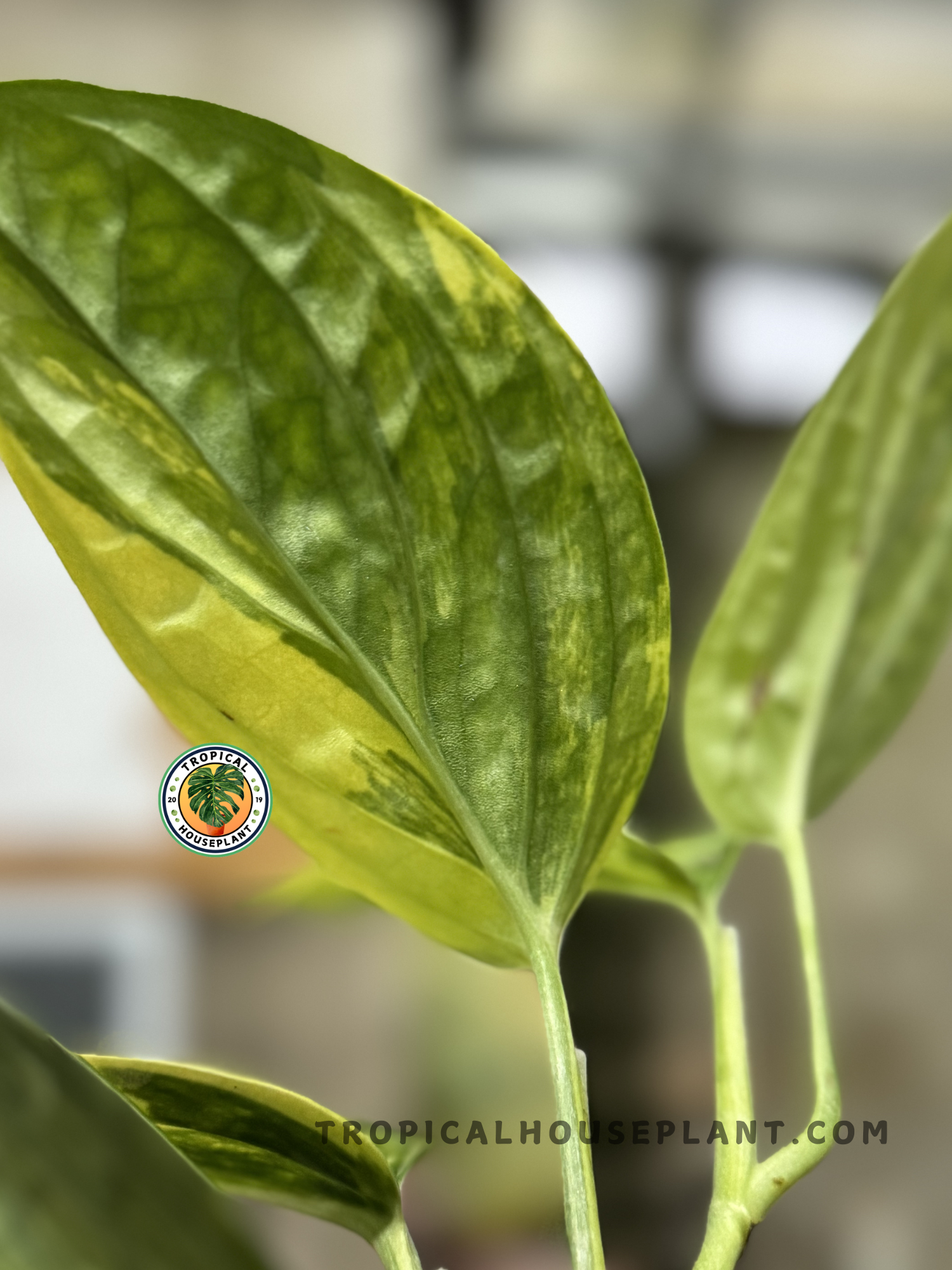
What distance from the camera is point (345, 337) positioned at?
0.18m

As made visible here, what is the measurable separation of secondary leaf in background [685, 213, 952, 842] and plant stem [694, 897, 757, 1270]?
0.11 ft

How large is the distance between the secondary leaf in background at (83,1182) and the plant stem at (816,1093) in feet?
0.38

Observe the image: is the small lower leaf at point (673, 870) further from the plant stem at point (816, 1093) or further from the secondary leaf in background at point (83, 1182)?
the secondary leaf in background at point (83, 1182)

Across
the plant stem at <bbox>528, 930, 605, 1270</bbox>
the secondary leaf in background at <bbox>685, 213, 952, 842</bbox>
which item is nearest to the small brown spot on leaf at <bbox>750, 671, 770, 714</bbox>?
the secondary leaf in background at <bbox>685, 213, 952, 842</bbox>

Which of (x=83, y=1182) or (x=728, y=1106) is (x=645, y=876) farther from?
(x=83, y=1182)

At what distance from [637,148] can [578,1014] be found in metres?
0.47

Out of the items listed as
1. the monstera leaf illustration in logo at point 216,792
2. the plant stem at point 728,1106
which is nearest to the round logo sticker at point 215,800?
the monstera leaf illustration in logo at point 216,792

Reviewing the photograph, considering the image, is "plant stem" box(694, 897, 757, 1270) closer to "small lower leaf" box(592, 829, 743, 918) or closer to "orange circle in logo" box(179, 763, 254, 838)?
"small lower leaf" box(592, 829, 743, 918)

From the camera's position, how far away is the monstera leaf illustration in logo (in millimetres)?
238

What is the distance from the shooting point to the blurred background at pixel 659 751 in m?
0.42

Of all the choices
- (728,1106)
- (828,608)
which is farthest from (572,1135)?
(828,608)

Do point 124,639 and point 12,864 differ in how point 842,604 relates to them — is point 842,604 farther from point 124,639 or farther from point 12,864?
point 12,864

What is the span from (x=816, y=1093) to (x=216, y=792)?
15 centimetres

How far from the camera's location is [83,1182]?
0.13 metres
